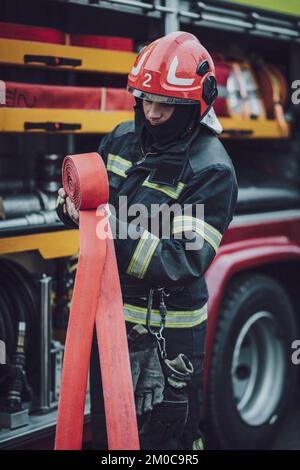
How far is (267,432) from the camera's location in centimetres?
448

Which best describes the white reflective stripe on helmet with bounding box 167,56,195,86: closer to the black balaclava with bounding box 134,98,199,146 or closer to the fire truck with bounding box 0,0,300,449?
the black balaclava with bounding box 134,98,199,146

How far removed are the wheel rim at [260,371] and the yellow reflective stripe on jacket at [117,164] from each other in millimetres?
1721

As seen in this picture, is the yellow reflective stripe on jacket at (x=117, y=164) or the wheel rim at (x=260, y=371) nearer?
the yellow reflective stripe on jacket at (x=117, y=164)

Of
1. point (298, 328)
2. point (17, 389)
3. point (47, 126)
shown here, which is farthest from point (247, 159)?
point (17, 389)

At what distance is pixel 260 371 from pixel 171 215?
203cm

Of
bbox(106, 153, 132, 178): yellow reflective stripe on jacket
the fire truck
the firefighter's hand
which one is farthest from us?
the fire truck

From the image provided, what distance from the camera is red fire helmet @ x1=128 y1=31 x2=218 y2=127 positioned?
275cm

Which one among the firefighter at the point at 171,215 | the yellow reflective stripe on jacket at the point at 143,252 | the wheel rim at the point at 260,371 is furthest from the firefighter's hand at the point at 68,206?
the wheel rim at the point at 260,371

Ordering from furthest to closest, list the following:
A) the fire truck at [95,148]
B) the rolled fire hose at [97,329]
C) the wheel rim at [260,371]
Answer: the wheel rim at [260,371], the fire truck at [95,148], the rolled fire hose at [97,329]

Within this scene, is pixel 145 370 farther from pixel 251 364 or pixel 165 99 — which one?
pixel 251 364

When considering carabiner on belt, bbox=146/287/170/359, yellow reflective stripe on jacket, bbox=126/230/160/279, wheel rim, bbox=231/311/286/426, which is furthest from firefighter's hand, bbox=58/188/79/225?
wheel rim, bbox=231/311/286/426

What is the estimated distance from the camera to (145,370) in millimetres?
2826

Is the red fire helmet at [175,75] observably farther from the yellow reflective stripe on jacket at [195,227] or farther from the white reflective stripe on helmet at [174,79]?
the yellow reflective stripe on jacket at [195,227]

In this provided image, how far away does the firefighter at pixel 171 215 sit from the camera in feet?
8.84
